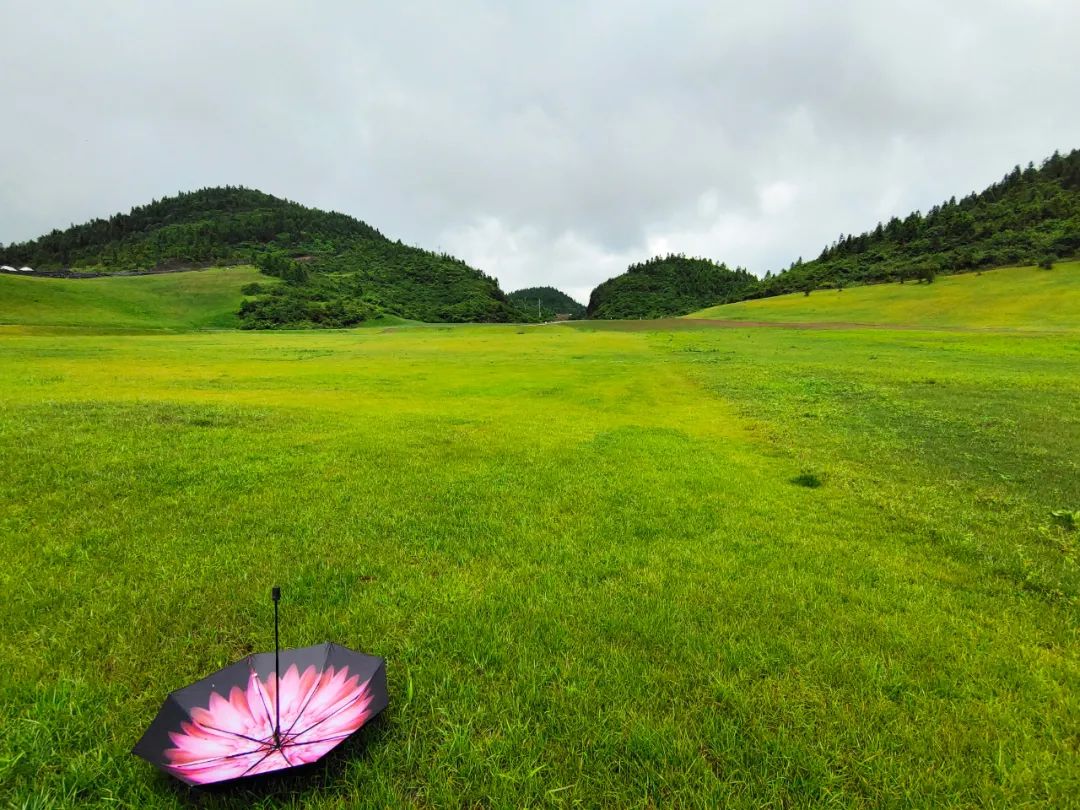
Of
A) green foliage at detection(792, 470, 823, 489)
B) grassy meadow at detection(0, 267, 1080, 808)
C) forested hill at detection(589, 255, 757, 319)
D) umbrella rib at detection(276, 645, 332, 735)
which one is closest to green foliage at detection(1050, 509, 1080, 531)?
grassy meadow at detection(0, 267, 1080, 808)

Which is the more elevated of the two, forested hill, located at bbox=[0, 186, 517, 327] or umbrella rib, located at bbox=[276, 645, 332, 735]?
forested hill, located at bbox=[0, 186, 517, 327]

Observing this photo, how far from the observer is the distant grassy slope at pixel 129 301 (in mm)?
75062

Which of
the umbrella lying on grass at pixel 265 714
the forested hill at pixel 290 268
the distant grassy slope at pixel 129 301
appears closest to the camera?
the umbrella lying on grass at pixel 265 714

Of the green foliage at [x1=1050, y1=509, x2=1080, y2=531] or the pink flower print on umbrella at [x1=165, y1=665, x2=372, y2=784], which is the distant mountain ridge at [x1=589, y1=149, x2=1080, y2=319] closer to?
the green foliage at [x1=1050, y1=509, x2=1080, y2=531]

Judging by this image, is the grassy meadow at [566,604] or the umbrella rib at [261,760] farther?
the grassy meadow at [566,604]

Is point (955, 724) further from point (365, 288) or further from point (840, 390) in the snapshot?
point (365, 288)

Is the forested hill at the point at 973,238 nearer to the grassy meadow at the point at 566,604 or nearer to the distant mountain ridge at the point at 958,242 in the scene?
the distant mountain ridge at the point at 958,242

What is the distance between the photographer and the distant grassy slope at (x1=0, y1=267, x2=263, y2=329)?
246 ft

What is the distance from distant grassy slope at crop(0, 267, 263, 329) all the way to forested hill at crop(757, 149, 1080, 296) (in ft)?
443

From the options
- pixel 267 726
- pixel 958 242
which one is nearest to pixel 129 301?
pixel 267 726

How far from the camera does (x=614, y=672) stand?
3867mm

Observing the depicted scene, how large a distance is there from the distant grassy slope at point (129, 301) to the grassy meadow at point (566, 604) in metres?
84.8

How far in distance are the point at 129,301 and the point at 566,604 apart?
120 m

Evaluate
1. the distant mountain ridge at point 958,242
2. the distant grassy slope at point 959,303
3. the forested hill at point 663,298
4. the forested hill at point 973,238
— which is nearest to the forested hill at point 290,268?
the forested hill at point 663,298
